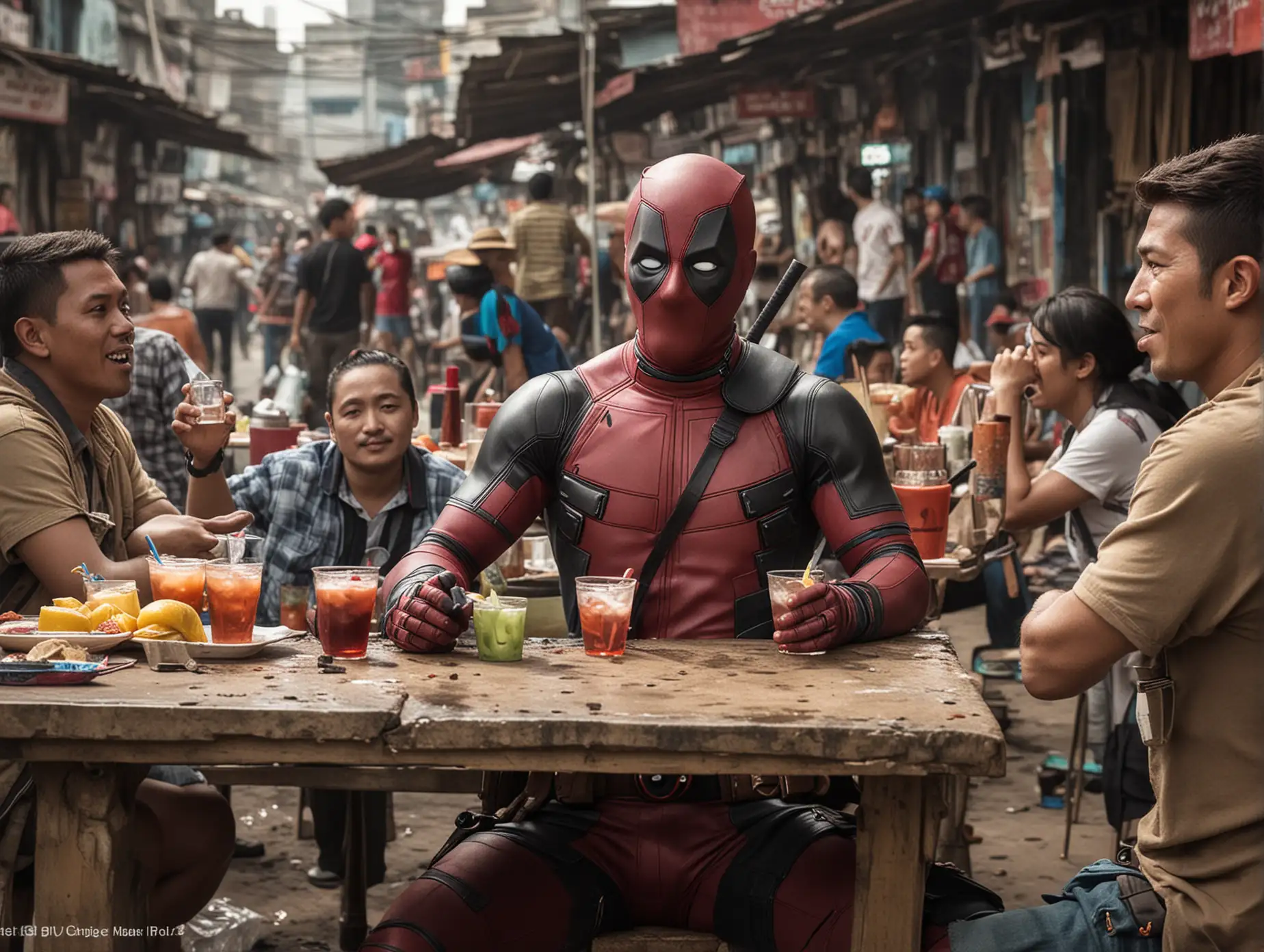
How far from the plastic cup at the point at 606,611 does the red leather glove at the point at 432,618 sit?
9.7 inches

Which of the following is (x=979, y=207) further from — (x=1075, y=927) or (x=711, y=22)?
(x=1075, y=927)

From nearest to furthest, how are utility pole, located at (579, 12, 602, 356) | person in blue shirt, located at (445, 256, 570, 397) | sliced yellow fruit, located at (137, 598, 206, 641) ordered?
sliced yellow fruit, located at (137, 598, 206, 641) → person in blue shirt, located at (445, 256, 570, 397) → utility pole, located at (579, 12, 602, 356)

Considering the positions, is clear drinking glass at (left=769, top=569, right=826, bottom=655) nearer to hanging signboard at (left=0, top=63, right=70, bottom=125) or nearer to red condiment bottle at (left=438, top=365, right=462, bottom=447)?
red condiment bottle at (left=438, top=365, right=462, bottom=447)

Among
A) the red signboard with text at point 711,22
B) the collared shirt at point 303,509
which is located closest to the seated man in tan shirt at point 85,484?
the collared shirt at point 303,509

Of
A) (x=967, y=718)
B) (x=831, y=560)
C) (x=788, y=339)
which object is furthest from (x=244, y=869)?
(x=788, y=339)

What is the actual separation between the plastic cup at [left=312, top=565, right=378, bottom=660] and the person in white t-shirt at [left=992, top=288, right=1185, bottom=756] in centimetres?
276

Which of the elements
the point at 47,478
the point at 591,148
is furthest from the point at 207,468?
the point at 591,148

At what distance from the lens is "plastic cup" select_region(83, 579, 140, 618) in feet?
10.5

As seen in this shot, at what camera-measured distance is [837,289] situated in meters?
8.34

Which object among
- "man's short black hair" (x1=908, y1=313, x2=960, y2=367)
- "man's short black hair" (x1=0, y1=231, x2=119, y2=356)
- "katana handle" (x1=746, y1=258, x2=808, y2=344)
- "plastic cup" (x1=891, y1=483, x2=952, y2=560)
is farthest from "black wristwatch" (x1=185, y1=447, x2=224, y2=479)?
"man's short black hair" (x1=908, y1=313, x2=960, y2=367)

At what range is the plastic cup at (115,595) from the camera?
3.21m

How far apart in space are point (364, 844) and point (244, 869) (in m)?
1.08

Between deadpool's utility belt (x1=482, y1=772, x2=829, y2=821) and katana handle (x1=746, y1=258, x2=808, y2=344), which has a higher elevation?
katana handle (x1=746, y1=258, x2=808, y2=344)

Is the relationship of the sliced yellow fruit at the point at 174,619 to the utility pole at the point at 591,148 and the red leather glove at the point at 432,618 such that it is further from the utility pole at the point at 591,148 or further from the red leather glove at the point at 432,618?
the utility pole at the point at 591,148
